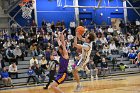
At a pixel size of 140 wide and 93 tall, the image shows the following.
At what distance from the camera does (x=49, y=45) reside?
23.3 m

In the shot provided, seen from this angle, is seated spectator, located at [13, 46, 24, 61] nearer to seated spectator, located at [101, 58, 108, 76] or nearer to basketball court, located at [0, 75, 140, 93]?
seated spectator, located at [101, 58, 108, 76]

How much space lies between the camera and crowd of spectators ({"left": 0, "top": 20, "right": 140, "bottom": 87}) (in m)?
21.0

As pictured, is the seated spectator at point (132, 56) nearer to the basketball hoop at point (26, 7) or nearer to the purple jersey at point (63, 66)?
the basketball hoop at point (26, 7)

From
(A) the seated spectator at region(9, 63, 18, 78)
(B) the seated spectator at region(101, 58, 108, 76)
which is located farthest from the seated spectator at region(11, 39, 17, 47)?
(B) the seated spectator at region(101, 58, 108, 76)

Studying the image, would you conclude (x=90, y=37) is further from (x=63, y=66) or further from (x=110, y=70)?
(x=110, y=70)

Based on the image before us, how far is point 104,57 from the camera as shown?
24078 mm

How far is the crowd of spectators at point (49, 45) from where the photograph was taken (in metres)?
21.0

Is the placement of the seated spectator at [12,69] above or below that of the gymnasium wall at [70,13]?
below

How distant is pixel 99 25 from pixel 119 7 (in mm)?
3303

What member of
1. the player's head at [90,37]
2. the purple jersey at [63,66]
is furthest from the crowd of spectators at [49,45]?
the purple jersey at [63,66]

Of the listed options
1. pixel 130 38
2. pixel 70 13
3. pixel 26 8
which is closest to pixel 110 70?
pixel 130 38

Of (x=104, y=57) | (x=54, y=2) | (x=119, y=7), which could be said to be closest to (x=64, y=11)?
(x=54, y=2)

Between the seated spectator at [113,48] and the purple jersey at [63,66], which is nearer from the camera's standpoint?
the purple jersey at [63,66]

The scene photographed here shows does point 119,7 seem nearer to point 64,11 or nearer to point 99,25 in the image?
point 99,25
